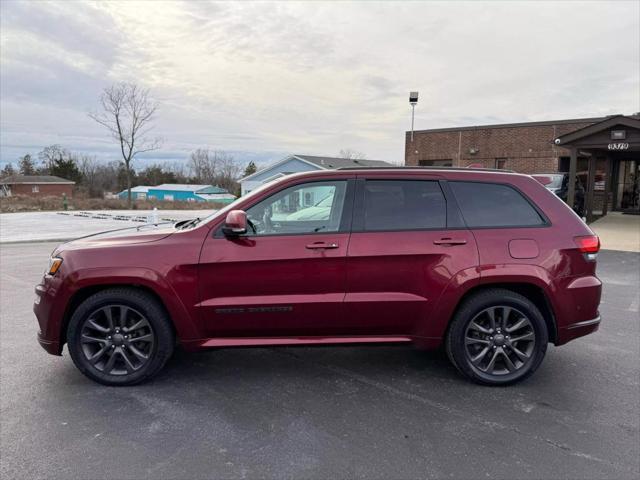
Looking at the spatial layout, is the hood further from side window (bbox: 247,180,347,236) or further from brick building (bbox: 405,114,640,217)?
brick building (bbox: 405,114,640,217)

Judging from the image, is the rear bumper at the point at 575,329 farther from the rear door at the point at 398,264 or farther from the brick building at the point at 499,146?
the brick building at the point at 499,146

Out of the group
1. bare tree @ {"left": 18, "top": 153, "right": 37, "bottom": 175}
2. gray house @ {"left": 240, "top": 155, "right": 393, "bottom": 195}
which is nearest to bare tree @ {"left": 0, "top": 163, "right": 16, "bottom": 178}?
bare tree @ {"left": 18, "top": 153, "right": 37, "bottom": 175}

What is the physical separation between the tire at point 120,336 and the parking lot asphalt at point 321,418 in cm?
16

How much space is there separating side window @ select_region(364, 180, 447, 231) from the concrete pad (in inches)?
406

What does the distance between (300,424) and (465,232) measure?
1.98 metres

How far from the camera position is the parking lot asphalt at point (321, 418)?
2799 mm

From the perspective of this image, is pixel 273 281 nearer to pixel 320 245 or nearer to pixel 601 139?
pixel 320 245

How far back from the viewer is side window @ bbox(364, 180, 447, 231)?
382 cm

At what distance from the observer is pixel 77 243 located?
3.90 metres

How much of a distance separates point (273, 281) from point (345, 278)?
1.87 ft

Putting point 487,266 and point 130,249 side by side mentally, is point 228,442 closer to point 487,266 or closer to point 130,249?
point 130,249

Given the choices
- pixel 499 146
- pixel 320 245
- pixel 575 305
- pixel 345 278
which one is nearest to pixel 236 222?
pixel 320 245

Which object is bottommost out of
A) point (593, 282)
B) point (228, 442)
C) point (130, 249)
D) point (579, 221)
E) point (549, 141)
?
point (228, 442)

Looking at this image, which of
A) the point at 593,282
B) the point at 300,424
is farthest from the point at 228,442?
the point at 593,282
